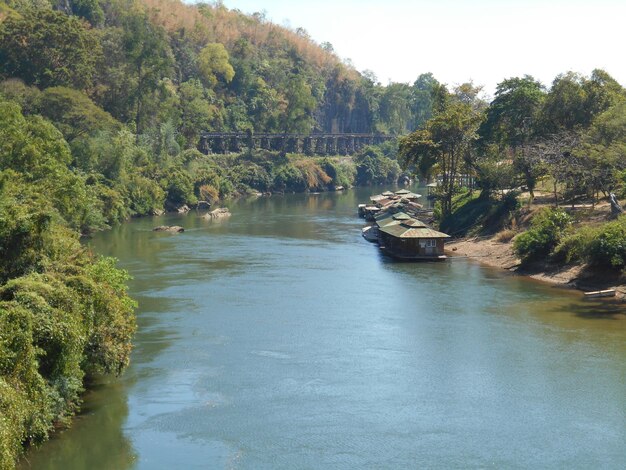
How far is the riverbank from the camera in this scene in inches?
1897

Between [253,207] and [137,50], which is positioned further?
[137,50]

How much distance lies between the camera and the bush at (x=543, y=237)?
5359cm

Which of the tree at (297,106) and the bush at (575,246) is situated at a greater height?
the tree at (297,106)

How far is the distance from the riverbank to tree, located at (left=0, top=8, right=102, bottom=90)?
49.0m

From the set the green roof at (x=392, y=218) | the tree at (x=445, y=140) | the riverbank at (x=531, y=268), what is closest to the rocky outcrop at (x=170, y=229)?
the green roof at (x=392, y=218)

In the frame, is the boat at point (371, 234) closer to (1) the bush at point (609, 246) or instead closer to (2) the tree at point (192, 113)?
(1) the bush at point (609, 246)

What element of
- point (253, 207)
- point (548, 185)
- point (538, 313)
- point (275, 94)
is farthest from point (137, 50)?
point (538, 313)

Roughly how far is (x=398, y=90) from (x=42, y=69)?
97.5m

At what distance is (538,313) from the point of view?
4262 centimetres

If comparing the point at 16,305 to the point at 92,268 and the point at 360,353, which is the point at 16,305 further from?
the point at 360,353

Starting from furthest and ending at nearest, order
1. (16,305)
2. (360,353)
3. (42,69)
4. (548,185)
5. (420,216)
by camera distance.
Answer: (42,69), (420,216), (548,185), (360,353), (16,305)

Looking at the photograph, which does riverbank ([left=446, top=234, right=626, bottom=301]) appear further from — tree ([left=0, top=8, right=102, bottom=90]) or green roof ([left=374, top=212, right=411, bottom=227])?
tree ([left=0, top=8, right=102, bottom=90])

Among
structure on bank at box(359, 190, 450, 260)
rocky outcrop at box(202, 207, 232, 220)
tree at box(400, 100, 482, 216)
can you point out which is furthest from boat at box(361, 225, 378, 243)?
rocky outcrop at box(202, 207, 232, 220)

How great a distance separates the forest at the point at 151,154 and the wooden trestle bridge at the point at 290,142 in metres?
3.34
